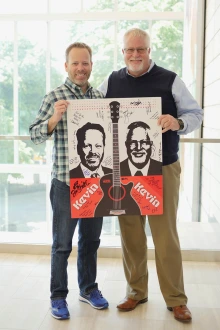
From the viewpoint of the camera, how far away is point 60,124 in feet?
8.52

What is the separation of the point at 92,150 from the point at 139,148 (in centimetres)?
25

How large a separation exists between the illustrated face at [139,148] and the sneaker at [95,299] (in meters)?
0.80

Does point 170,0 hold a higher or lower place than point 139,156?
higher

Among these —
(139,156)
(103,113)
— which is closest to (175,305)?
(139,156)

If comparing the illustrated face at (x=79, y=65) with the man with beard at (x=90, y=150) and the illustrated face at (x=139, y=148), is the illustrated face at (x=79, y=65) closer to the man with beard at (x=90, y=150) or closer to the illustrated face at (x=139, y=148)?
the man with beard at (x=90, y=150)

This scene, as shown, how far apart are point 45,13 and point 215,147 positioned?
5648 millimetres

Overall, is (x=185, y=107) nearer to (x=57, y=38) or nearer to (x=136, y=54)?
(x=136, y=54)

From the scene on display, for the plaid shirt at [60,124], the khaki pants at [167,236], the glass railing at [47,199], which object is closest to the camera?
the plaid shirt at [60,124]

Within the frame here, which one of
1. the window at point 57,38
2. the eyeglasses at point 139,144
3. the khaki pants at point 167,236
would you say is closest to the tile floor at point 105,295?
the khaki pants at point 167,236

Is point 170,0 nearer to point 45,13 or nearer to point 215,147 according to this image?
point 45,13

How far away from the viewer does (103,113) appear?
8.46ft

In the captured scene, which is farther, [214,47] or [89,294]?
[214,47]

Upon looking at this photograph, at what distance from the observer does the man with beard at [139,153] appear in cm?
260
